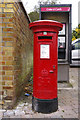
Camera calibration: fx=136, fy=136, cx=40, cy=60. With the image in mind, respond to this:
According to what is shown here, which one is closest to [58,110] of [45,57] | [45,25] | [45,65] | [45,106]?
[45,106]

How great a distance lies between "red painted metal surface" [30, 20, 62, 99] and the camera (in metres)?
3.27

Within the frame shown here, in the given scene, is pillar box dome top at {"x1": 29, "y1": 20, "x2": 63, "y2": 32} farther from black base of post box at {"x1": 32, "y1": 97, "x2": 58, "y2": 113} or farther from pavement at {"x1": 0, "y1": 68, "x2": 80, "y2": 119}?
pavement at {"x1": 0, "y1": 68, "x2": 80, "y2": 119}

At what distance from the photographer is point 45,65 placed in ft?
10.8

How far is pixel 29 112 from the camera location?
11.0 ft

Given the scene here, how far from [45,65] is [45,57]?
19 centimetres

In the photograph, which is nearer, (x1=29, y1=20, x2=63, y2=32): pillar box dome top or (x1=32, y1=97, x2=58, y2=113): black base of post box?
(x1=29, y1=20, x2=63, y2=32): pillar box dome top

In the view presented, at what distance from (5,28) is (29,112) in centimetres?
220

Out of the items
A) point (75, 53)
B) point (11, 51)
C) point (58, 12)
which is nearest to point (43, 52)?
point (11, 51)

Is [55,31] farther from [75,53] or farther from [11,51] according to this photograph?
[75,53]

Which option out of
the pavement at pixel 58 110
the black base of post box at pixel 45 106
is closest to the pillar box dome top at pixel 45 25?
the black base of post box at pixel 45 106

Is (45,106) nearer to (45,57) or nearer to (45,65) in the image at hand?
(45,65)

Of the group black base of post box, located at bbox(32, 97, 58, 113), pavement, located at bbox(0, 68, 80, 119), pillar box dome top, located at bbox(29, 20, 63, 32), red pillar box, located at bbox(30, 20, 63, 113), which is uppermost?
pillar box dome top, located at bbox(29, 20, 63, 32)

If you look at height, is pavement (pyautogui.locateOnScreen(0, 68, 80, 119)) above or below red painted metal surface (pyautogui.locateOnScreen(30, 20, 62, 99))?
below

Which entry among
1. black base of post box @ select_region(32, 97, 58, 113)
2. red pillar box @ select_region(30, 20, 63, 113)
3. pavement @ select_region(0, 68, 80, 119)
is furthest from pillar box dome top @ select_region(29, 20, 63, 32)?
pavement @ select_region(0, 68, 80, 119)
